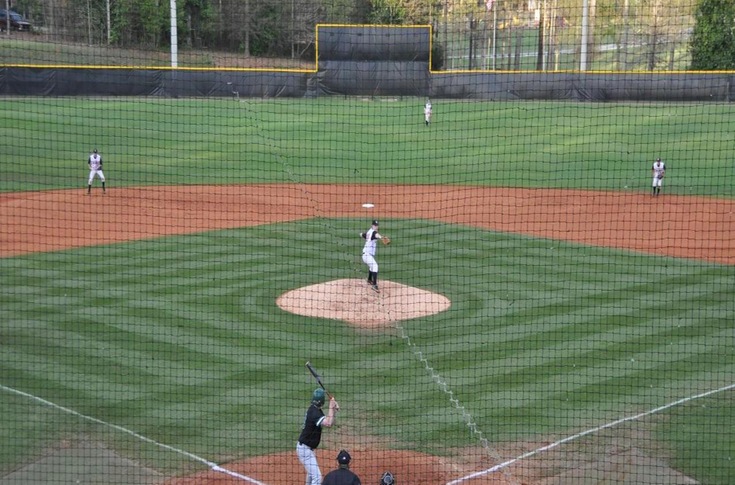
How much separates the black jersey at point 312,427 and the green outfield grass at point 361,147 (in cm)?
2074

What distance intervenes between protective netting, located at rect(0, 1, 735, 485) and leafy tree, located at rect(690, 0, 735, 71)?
1012mm

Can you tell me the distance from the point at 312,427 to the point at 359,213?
16748 millimetres

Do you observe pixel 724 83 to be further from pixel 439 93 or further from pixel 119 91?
pixel 119 91

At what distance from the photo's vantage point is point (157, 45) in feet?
69.4

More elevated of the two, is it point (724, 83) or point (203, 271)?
point (724, 83)

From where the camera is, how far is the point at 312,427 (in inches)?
335

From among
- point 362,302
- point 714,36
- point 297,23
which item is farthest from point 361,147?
point 362,302

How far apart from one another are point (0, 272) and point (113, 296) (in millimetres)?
3432

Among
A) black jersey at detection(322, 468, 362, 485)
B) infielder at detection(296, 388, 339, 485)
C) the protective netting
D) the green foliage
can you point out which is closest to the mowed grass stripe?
the protective netting

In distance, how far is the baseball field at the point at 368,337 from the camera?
10.0 meters

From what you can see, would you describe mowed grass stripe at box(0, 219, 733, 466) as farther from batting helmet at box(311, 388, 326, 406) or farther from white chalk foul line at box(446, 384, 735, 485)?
batting helmet at box(311, 388, 326, 406)

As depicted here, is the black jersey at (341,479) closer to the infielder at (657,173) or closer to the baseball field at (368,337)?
the baseball field at (368,337)

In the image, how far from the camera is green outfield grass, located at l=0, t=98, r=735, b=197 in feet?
98.2

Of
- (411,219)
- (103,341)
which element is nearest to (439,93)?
(411,219)
